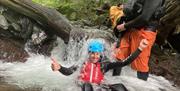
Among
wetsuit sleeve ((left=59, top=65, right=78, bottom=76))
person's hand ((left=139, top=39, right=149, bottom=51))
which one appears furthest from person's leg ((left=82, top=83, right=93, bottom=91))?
person's hand ((left=139, top=39, right=149, bottom=51))

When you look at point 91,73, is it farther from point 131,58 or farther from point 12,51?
point 12,51

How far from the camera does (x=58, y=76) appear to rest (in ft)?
22.9

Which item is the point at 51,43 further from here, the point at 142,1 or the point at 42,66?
the point at 142,1

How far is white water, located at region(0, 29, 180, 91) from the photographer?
6.39m

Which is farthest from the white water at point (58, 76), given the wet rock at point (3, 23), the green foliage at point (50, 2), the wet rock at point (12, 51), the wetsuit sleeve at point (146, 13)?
the green foliage at point (50, 2)

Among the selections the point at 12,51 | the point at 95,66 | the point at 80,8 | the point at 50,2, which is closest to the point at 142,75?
the point at 95,66

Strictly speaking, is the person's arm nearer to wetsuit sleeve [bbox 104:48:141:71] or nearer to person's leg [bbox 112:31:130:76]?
wetsuit sleeve [bbox 104:48:141:71]

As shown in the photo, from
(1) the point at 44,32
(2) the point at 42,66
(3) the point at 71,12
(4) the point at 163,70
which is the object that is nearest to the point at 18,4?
(1) the point at 44,32

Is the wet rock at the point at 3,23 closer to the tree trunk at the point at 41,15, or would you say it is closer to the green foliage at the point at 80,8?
the tree trunk at the point at 41,15

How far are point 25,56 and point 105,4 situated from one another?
3158 mm

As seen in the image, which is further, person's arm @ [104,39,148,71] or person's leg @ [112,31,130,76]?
person's leg @ [112,31,130,76]

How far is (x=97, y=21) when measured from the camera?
999 centimetres

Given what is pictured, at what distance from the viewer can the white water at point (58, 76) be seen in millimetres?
6395

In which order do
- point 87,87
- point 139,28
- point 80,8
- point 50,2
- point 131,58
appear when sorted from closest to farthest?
point 87,87 < point 131,58 < point 139,28 < point 80,8 < point 50,2
